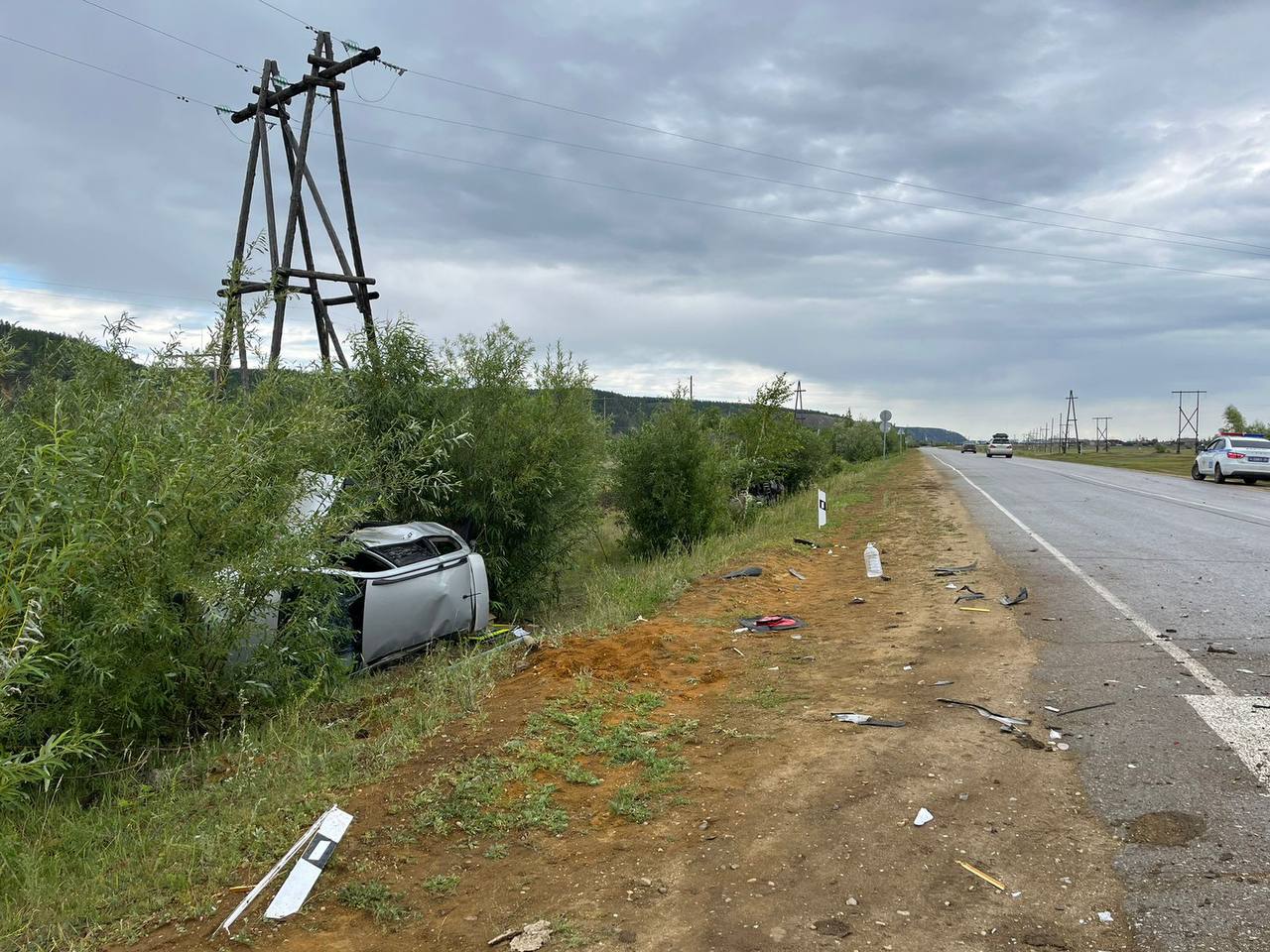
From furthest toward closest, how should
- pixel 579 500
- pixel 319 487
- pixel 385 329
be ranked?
pixel 579 500
pixel 385 329
pixel 319 487

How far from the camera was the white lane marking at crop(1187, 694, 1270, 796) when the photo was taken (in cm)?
466

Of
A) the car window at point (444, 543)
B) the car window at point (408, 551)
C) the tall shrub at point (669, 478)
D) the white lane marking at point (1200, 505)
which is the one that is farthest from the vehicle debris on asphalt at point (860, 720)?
the white lane marking at point (1200, 505)

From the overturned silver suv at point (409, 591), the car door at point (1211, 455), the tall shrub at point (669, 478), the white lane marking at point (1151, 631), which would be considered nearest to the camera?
the white lane marking at point (1151, 631)

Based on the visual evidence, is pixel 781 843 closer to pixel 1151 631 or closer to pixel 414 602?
pixel 1151 631

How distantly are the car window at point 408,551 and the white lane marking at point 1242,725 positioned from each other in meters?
6.98

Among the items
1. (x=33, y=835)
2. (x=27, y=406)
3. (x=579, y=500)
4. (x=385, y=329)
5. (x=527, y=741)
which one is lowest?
(x=33, y=835)

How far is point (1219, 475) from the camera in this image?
2897 cm

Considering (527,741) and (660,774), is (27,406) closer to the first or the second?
(527,741)

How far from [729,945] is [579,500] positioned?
34.7 feet

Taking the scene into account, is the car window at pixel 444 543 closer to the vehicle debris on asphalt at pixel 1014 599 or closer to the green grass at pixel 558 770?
the green grass at pixel 558 770

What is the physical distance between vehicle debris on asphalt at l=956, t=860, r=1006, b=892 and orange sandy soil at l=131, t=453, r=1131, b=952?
0.03 metres

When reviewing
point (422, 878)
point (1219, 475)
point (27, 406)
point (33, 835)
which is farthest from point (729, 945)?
point (1219, 475)

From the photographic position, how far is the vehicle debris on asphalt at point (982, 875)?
3529 mm

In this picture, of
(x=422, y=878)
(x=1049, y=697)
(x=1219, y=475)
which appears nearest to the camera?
(x=422, y=878)
